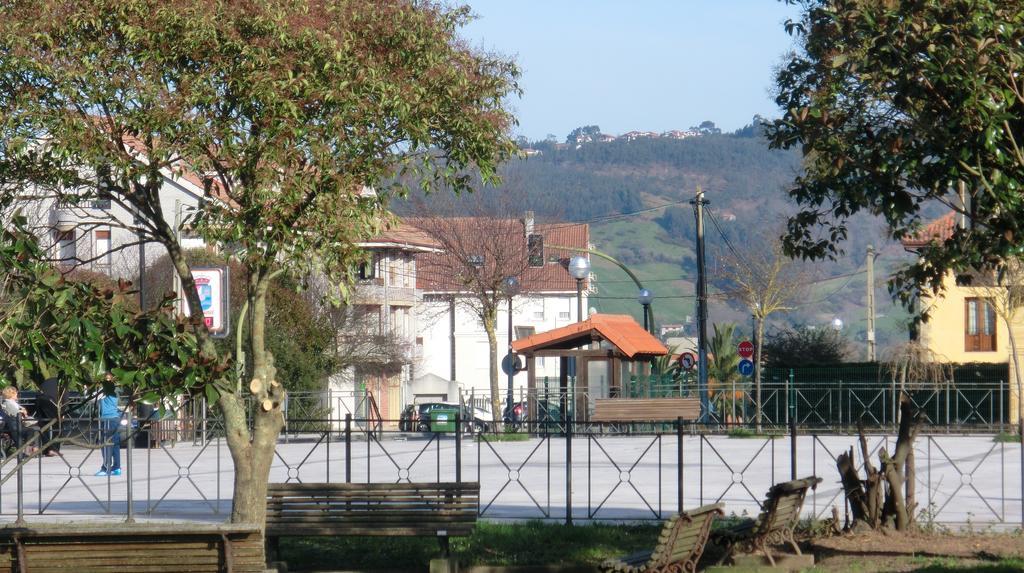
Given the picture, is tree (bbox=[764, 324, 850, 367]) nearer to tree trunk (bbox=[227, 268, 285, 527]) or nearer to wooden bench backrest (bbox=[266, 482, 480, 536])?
wooden bench backrest (bbox=[266, 482, 480, 536])

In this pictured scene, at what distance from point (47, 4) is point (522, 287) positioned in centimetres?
3556

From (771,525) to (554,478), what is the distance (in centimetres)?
843

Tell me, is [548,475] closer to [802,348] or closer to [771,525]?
[771,525]

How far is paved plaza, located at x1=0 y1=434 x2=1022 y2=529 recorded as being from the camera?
1380 centimetres

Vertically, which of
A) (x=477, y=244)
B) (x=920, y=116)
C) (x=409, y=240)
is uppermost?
(x=409, y=240)

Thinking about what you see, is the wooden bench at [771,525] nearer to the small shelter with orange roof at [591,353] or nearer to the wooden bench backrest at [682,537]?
the wooden bench backrest at [682,537]

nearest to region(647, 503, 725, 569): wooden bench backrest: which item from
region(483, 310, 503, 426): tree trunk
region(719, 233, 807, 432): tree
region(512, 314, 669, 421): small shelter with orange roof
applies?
region(512, 314, 669, 421): small shelter with orange roof

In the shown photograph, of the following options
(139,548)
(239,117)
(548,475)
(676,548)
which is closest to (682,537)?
(676,548)

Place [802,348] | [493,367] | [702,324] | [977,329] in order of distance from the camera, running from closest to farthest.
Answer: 1. [702,324]
2. [493,367]
3. [977,329]
4. [802,348]

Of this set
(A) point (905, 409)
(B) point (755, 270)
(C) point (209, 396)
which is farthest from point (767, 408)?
(C) point (209, 396)

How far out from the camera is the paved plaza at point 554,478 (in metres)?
13.8

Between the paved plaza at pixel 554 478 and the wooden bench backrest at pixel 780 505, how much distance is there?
7.03 feet

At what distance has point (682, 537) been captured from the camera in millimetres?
8820

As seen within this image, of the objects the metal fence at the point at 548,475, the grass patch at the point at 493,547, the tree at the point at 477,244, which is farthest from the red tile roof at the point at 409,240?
the grass patch at the point at 493,547
